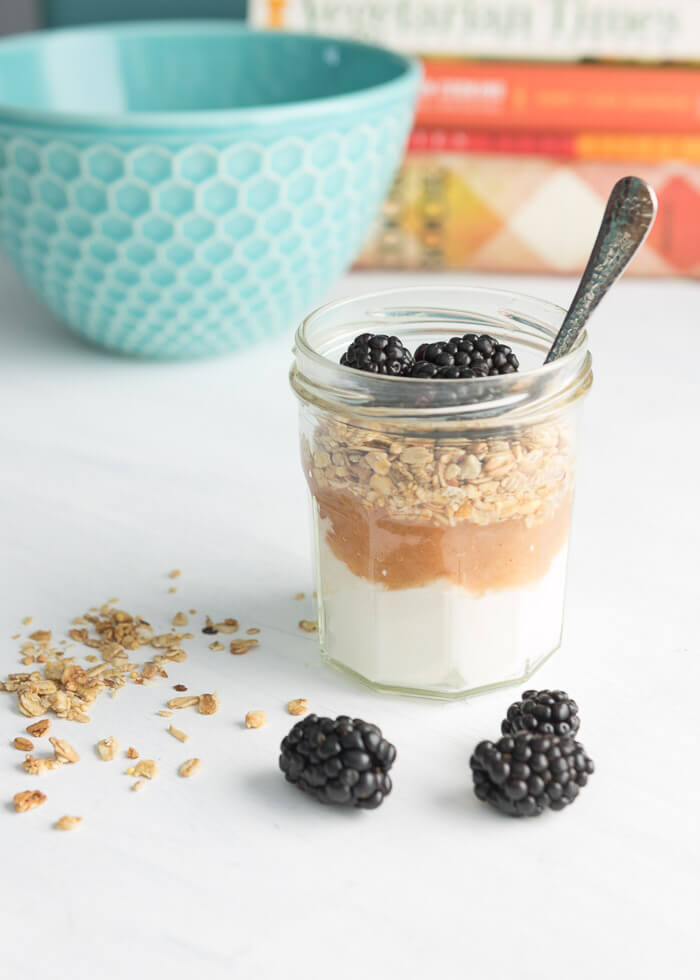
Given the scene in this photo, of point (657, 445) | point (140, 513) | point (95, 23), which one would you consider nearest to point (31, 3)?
point (95, 23)

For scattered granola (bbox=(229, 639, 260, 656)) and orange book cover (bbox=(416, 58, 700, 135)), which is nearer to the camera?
scattered granola (bbox=(229, 639, 260, 656))

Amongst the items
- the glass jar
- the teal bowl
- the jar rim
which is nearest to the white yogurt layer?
the glass jar

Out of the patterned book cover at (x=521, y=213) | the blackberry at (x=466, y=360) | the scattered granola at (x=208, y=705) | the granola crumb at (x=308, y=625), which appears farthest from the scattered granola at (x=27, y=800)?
the patterned book cover at (x=521, y=213)

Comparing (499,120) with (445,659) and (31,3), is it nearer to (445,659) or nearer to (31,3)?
(31,3)

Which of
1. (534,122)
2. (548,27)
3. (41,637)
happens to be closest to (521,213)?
(534,122)

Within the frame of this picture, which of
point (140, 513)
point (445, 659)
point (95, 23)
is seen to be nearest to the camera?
point (445, 659)

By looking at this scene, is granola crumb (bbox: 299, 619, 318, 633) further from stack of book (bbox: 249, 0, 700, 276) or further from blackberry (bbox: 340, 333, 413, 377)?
stack of book (bbox: 249, 0, 700, 276)
